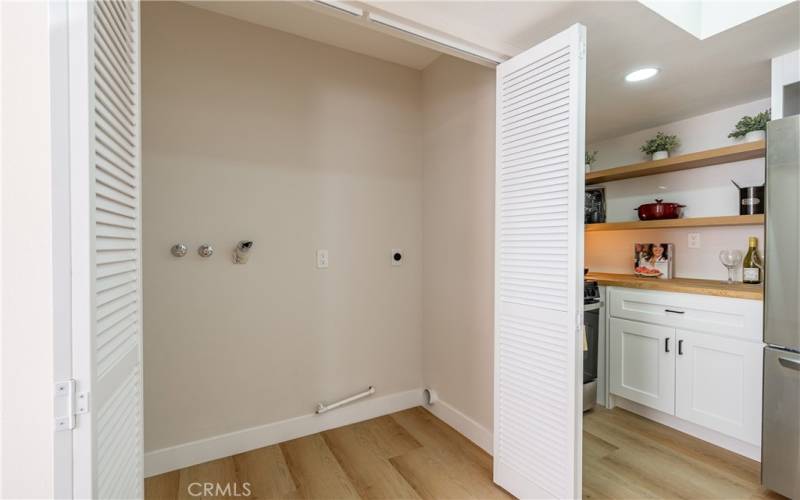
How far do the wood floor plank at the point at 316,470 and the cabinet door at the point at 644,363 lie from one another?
6.60 ft

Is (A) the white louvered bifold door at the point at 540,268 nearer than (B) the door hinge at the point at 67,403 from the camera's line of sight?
No

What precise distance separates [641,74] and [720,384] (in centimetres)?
185

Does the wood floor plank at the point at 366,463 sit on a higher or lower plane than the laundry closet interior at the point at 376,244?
lower

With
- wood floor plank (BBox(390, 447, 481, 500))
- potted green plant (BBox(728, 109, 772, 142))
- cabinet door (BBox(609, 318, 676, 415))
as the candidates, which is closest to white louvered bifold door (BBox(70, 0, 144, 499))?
wood floor plank (BBox(390, 447, 481, 500))

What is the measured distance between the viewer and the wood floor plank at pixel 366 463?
1.88 metres

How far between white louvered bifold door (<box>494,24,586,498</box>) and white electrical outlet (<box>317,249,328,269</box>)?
1140mm

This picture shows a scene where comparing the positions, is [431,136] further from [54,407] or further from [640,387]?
[54,407]

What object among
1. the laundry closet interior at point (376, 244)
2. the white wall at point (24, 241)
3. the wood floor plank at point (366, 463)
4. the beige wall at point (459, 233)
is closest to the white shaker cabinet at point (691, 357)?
the laundry closet interior at point (376, 244)

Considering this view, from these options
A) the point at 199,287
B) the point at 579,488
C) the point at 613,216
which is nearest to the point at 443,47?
the point at 199,287

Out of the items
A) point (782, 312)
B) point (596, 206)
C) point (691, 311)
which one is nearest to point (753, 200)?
point (691, 311)

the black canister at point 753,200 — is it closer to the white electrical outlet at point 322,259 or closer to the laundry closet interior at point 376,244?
the laundry closet interior at point 376,244

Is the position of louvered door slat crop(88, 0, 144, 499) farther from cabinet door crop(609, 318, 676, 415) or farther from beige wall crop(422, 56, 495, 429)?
cabinet door crop(609, 318, 676, 415)

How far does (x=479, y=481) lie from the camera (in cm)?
196

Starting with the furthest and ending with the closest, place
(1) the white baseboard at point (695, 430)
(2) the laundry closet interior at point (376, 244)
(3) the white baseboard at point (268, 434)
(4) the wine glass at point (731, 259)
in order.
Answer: (4) the wine glass at point (731, 259) → (1) the white baseboard at point (695, 430) → (3) the white baseboard at point (268, 434) → (2) the laundry closet interior at point (376, 244)
